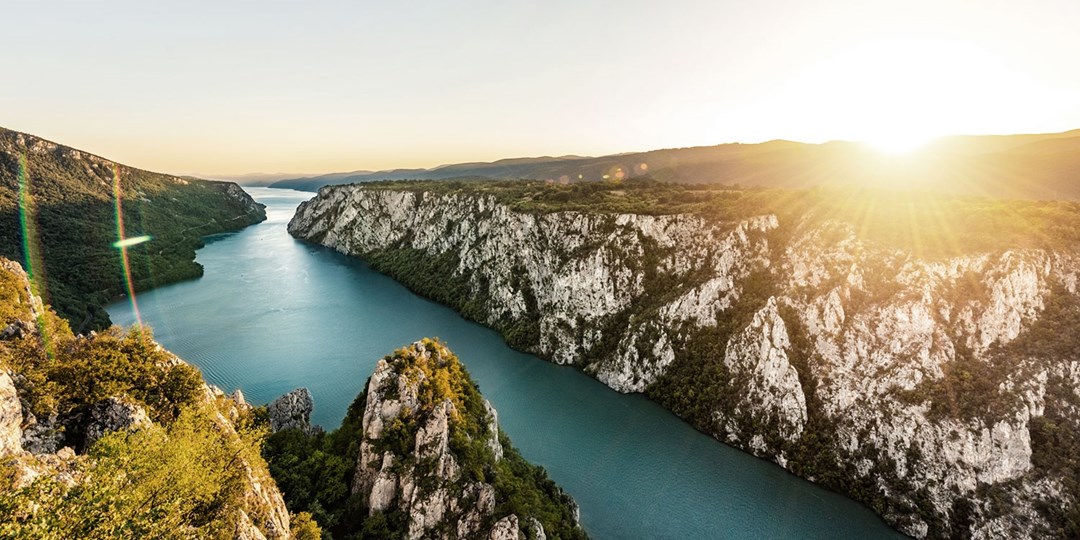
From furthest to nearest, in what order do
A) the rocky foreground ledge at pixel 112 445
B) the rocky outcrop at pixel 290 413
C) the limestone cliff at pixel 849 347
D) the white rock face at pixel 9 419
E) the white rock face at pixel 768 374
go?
1. the white rock face at pixel 768 374
2. the rocky outcrop at pixel 290 413
3. the limestone cliff at pixel 849 347
4. the white rock face at pixel 9 419
5. the rocky foreground ledge at pixel 112 445

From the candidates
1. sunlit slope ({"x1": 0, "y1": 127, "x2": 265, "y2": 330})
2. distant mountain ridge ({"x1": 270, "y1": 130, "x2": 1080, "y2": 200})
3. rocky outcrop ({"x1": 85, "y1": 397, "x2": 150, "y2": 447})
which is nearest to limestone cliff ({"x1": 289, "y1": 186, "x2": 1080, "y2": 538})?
rocky outcrop ({"x1": 85, "y1": 397, "x2": 150, "y2": 447})

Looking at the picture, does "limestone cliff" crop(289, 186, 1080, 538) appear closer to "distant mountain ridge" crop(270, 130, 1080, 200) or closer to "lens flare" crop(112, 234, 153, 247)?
"distant mountain ridge" crop(270, 130, 1080, 200)

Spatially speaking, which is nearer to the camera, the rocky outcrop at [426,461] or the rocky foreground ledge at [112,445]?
the rocky foreground ledge at [112,445]

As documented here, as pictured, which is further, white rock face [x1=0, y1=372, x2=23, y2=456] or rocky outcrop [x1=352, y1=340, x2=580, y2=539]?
rocky outcrop [x1=352, y1=340, x2=580, y2=539]

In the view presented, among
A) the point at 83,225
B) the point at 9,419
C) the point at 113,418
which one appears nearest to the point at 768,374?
the point at 113,418

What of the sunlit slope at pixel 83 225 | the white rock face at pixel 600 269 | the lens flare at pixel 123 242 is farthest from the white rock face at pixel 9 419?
the sunlit slope at pixel 83 225

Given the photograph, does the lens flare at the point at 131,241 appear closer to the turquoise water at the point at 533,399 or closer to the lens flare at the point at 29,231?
the lens flare at the point at 29,231

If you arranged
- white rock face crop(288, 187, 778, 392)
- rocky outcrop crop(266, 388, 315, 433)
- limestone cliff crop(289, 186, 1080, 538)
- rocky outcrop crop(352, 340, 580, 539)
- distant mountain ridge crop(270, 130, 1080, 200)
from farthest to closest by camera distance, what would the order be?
distant mountain ridge crop(270, 130, 1080, 200) < white rock face crop(288, 187, 778, 392) < rocky outcrop crop(266, 388, 315, 433) < limestone cliff crop(289, 186, 1080, 538) < rocky outcrop crop(352, 340, 580, 539)
